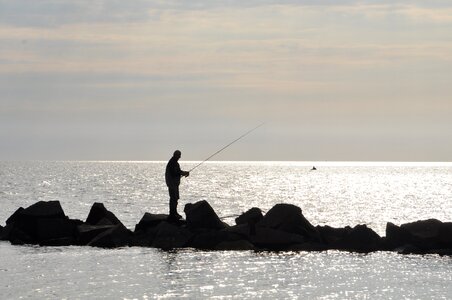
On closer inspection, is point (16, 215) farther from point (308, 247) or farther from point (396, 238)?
point (396, 238)

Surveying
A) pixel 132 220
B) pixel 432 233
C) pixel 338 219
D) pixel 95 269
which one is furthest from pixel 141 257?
pixel 338 219

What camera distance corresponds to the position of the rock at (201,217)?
2852 centimetres

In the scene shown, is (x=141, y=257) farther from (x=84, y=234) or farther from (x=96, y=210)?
(x=96, y=210)

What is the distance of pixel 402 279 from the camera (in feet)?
76.9

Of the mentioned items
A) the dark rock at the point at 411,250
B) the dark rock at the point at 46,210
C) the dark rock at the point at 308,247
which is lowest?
the dark rock at the point at 411,250

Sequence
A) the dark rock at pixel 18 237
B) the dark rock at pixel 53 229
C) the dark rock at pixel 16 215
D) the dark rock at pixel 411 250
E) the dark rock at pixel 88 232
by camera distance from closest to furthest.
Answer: the dark rock at pixel 411 250 → the dark rock at pixel 88 232 → the dark rock at pixel 53 229 → the dark rock at pixel 18 237 → the dark rock at pixel 16 215

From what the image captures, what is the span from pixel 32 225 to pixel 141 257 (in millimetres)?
6468

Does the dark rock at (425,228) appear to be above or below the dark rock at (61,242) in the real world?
above

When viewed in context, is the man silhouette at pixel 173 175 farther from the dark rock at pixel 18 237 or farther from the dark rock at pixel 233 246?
the dark rock at pixel 18 237

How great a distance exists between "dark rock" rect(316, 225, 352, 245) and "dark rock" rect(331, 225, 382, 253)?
0.17 m

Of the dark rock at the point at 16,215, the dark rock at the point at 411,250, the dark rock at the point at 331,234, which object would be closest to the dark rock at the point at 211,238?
the dark rock at the point at 331,234

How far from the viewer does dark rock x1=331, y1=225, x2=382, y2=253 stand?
95.6ft

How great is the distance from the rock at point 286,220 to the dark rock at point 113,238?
15.5 ft

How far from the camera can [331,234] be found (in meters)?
30.0
